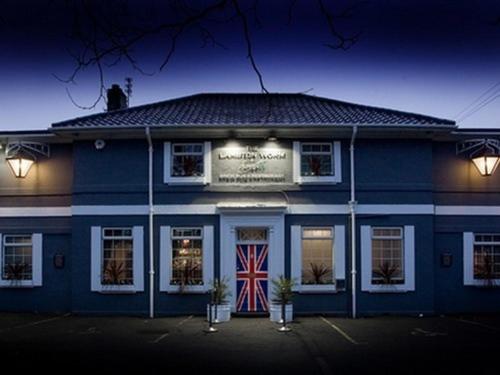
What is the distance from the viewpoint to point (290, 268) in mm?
15664

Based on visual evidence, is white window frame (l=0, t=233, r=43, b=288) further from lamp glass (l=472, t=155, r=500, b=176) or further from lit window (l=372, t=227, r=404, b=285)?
lamp glass (l=472, t=155, r=500, b=176)

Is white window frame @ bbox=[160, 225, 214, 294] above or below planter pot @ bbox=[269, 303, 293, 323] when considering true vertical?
above

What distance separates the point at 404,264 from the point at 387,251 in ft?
1.84

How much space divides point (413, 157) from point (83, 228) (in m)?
9.13

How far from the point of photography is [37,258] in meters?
16.3

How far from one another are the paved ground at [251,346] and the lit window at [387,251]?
1.29 metres

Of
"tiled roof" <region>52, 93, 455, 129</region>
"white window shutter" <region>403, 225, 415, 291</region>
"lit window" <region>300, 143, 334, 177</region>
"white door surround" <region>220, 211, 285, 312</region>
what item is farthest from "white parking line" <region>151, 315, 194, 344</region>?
"white window shutter" <region>403, 225, 415, 291</region>

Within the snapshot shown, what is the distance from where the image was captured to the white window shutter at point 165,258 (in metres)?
15.6

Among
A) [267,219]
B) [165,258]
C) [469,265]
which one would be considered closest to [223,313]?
[165,258]

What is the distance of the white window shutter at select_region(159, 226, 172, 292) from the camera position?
15648 millimetres

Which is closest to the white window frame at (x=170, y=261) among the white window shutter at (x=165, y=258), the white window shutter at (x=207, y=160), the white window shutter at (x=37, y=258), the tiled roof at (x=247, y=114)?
the white window shutter at (x=165, y=258)

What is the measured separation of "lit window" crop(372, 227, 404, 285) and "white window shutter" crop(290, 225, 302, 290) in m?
2.01

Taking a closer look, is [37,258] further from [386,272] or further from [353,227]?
[386,272]

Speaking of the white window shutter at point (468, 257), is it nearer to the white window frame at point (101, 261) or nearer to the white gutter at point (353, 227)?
the white gutter at point (353, 227)
